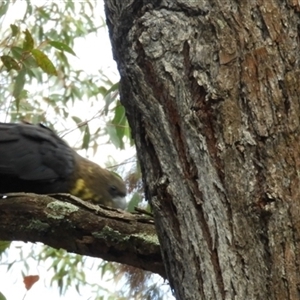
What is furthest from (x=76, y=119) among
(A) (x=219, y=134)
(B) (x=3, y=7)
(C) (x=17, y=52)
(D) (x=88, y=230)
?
(A) (x=219, y=134)

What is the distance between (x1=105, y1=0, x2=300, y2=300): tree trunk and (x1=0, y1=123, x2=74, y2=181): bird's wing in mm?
1393

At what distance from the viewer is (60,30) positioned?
486 centimetres

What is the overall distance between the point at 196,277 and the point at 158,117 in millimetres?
300

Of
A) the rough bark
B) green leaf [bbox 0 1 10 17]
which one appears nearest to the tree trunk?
the rough bark

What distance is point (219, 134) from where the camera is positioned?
1.24m

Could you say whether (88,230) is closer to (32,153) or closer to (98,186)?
(32,153)

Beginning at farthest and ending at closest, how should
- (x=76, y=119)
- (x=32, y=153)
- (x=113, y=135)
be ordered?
1. (x=76, y=119)
2. (x=113, y=135)
3. (x=32, y=153)

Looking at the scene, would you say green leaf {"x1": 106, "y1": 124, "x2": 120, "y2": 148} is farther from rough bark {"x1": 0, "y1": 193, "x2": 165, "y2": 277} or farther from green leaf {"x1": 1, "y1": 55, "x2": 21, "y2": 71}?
rough bark {"x1": 0, "y1": 193, "x2": 165, "y2": 277}

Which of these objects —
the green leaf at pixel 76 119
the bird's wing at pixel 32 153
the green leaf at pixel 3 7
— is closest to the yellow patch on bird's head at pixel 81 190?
the bird's wing at pixel 32 153

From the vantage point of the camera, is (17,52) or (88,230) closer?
(88,230)

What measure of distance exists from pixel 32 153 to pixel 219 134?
1.66 meters

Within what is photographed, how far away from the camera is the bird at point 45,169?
8.85 feet

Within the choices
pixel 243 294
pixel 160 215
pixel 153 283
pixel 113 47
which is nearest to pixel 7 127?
pixel 153 283

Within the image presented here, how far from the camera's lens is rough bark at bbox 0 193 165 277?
67.7 inches
